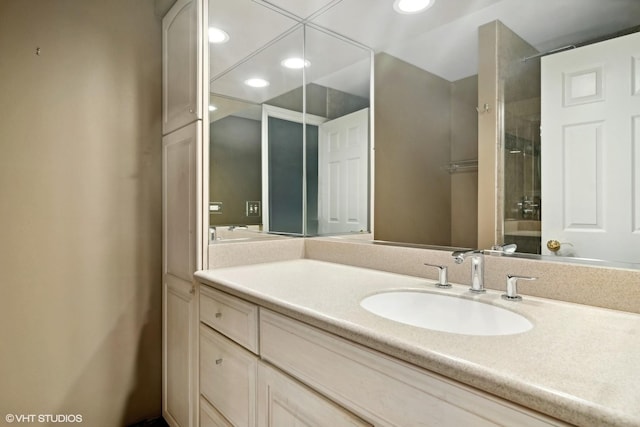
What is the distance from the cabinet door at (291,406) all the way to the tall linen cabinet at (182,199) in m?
0.57

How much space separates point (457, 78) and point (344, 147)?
724 millimetres

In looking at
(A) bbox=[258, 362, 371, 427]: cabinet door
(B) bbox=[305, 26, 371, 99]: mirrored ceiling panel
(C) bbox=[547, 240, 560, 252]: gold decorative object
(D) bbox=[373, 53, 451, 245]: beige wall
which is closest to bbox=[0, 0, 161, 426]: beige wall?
(B) bbox=[305, 26, 371, 99]: mirrored ceiling panel

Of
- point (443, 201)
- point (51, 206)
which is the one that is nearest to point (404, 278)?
point (443, 201)

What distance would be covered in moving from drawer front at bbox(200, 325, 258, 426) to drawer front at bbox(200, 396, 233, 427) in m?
0.02

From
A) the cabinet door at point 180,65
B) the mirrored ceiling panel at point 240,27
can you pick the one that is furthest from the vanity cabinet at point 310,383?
the mirrored ceiling panel at point 240,27

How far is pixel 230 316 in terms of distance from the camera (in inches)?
48.3

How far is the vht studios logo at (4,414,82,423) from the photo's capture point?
1.47 meters

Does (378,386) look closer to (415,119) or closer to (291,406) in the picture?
(291,406)

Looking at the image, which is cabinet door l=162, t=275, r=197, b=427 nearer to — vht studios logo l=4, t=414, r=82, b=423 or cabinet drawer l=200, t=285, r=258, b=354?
cabinet drawer l=200, t=285, r=258, b=354

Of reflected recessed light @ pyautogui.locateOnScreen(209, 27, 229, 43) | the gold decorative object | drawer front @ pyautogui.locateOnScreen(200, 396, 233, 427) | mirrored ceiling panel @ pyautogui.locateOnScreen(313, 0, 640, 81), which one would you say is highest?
reflected recessed light @ pyautogui.locateOnScreen(209, 27, 229, 43)

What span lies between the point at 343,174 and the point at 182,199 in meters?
0.84

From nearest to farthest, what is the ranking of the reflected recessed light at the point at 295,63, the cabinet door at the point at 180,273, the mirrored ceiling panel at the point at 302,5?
the cabinet door at the point at 180,273, the mirrored ceiling panel at the point at 302,5, the reflected recessed light at the point at 295,63

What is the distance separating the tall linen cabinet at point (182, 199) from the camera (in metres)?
1.49

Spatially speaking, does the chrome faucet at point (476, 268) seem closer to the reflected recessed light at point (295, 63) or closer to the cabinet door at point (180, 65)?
the cabinet door at point (180, 65)
